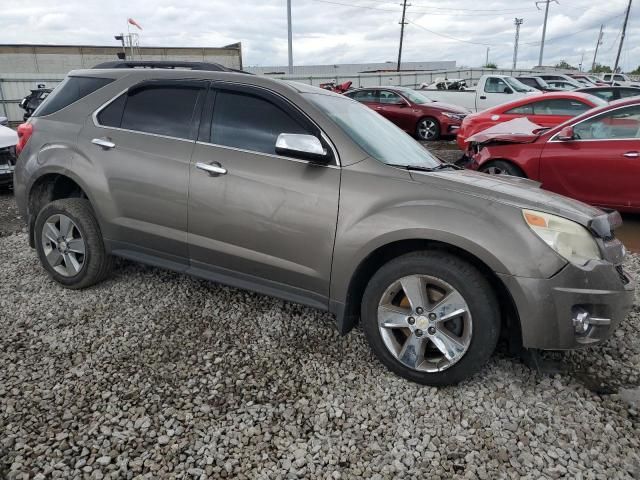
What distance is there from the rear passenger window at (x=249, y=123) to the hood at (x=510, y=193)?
33.4 inches

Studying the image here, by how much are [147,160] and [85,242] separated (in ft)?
2.97

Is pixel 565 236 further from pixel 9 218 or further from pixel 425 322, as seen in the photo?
pixel 9 218

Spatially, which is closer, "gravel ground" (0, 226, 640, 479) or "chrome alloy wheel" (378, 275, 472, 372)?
"gravel ground" (0, 226, 640, 479)

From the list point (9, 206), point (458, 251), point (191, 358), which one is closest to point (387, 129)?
point (458, 251)

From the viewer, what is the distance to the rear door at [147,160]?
3266 millimetres

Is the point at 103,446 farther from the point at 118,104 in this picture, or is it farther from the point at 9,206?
the point at 9,206

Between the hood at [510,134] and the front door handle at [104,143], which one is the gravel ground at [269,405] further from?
the hood at [510,134]

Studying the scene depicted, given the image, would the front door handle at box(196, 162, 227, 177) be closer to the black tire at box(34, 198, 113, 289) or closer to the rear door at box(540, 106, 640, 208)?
the black tire at box(34, 198, 113, 289)

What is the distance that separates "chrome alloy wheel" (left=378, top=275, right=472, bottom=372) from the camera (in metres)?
2.58

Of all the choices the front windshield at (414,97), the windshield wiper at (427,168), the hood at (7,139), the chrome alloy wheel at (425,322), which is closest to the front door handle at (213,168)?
the windshield wiper at (427,168)

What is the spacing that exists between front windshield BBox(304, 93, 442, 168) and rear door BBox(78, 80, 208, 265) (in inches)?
35.8

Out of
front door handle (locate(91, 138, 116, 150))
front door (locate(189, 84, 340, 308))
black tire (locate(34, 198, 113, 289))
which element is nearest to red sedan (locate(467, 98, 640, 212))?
front door (locate(189, 84, 340, 308))

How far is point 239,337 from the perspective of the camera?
327cm

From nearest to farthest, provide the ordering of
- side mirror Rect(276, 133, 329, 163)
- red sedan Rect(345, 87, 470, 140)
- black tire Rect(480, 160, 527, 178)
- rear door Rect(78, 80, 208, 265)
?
side mirror Rect(276, 133, 329, 163) → rear door Rect(78, 80, 208, 265) → black tire Rect(480, 160, 527, 178) → red sedan Rect(345, 87, 470, 140)
